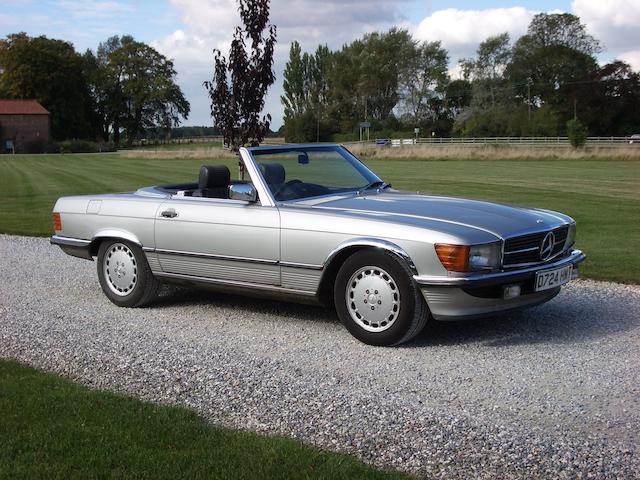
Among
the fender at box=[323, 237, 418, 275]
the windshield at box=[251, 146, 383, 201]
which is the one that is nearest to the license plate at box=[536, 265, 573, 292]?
the fender at box=[323, 237, 418, 275]

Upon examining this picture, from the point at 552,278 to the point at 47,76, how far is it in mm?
98905

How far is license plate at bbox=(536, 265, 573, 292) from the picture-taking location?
5602 millimetres

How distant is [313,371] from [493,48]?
288ft

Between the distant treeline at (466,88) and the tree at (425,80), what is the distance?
12 cm

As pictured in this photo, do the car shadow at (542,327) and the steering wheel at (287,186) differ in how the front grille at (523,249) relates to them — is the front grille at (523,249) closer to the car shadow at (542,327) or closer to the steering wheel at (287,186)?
the car shadow at (542,327)

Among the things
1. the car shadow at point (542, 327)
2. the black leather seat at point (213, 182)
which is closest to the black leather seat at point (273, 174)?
the black leather seat at point (213, 182)

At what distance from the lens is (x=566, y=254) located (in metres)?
6.17

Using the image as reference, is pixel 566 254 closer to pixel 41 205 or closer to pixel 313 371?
pixel 313 371

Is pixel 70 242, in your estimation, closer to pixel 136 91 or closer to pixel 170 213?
pixel 170 213

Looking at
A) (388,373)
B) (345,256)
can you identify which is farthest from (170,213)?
(388,373)

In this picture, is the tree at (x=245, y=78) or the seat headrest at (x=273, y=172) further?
the tree at (x=245, y=78)

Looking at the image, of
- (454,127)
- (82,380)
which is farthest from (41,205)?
(454,127)

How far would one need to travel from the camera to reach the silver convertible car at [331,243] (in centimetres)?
537

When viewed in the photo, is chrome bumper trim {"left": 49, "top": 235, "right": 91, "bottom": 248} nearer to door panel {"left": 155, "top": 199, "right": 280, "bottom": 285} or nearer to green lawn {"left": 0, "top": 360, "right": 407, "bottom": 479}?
door panel {"left": 155, "top": 199, "right": 280, "bottom": 285}
